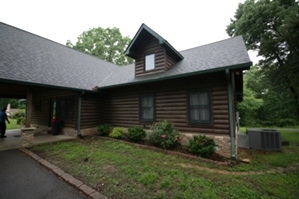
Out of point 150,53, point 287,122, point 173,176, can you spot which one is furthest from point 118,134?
point 287,122

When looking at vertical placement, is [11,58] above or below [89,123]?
above

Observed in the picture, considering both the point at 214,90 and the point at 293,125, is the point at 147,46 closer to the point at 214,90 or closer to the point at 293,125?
the point at 214,90

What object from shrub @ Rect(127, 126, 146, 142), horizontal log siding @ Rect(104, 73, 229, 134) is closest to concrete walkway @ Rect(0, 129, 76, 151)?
horizontal log siding @ Rect(104, 73, 229, 134)

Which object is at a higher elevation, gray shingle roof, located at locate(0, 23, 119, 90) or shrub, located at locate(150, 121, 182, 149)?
gray shingle roof, located at locate(0, 23, 119, 90)

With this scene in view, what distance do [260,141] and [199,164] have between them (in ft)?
13.8

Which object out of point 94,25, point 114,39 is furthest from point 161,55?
point 94,25

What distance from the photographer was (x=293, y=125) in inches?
737

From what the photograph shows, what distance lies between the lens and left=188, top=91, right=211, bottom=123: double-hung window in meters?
6.09

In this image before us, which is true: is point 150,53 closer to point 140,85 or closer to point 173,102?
point 140,85

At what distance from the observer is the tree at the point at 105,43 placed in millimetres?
27714

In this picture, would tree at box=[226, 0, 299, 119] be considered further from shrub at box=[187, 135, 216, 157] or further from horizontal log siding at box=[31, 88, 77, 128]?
horizontal log siding at box=[31, 88, 77, 128]

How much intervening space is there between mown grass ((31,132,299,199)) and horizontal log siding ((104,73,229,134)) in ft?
5.65

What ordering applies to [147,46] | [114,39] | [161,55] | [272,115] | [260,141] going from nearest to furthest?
1. [260,141]
2. [161,55]
3. [147,46]
4. [272,115]
5. [114,39]

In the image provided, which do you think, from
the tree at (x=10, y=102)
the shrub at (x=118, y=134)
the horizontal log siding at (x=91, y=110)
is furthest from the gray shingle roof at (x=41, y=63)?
the tree at (x=10, y=102)
